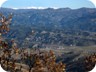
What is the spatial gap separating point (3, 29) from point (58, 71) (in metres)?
3.70

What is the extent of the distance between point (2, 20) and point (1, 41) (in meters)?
0.77

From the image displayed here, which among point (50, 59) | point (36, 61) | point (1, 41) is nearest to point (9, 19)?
point (1, 41)

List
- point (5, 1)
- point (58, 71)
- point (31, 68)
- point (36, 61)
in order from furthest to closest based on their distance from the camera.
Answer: point (58, 71), point (36, 61), point (31, 68), point (5, 1)

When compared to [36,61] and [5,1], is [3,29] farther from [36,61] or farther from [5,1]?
[36,61]

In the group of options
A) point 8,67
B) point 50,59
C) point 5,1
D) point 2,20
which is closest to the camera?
point 5,1

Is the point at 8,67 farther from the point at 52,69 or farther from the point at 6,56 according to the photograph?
the point at 52,69

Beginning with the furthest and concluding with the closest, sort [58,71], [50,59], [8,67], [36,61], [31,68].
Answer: [50,59]
[58,71]
[36,61]
[31,68]
[8,67]

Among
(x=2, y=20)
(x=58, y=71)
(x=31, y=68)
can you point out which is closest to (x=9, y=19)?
(x=2, y=20)

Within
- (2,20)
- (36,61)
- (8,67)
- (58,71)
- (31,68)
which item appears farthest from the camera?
(58,71)

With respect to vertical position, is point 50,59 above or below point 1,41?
below

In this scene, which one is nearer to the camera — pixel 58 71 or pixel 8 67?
pixel 8 67

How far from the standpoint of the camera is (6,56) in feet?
18.5

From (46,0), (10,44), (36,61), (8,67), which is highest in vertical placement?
(46,0)

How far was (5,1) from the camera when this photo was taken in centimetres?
521
